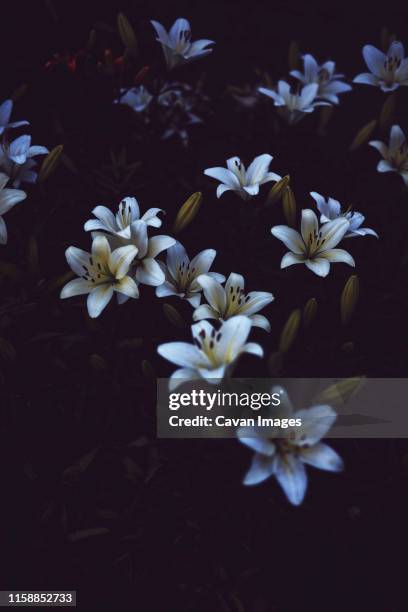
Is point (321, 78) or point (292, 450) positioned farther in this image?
point (321, 78)

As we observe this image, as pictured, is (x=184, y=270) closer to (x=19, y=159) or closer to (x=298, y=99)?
(x=19, y=159)

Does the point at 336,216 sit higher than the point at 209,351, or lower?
higher

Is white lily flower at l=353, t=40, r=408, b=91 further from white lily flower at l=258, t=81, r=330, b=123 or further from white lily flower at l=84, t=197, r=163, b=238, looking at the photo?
white lily flower at l=84, t=197, r=163, b=238

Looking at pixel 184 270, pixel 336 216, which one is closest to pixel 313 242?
pixel 336 216

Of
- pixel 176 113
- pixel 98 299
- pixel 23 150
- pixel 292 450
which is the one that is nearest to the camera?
pixel 292 450

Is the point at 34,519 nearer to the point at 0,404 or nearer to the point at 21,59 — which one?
the point at 0,404

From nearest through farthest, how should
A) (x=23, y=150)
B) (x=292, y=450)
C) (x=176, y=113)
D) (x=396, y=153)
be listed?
(x=292, y=450) < (x=23, y=150) < (x=396, y=153) < (x=176, y=113)
